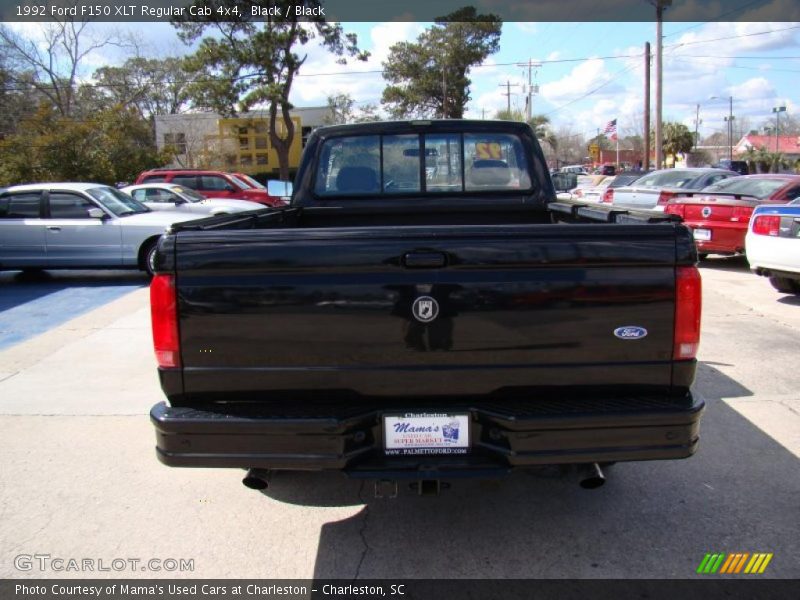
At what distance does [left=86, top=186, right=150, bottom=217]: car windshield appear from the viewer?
11405 mm

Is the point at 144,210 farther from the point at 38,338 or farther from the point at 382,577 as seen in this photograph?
the point at 382,577

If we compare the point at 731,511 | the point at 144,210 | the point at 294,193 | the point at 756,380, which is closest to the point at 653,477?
the point at 731,511

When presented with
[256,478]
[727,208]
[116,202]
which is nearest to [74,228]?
[116,202]

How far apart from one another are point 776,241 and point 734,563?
6.41m

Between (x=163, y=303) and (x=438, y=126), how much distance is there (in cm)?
266

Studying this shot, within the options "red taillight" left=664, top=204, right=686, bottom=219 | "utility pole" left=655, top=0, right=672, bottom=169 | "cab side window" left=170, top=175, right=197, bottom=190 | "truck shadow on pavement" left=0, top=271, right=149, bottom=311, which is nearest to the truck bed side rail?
"red taillight" left=664, top=204, right=686, bottom=219

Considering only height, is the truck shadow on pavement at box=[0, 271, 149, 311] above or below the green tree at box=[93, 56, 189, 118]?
below

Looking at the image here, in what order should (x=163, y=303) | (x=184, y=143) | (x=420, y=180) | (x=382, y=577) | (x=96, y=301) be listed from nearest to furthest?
(x=163, y=303) → (x=382, y=577) → (x=420, y=180) → (x=96, y=301) → (x=184, y=143)

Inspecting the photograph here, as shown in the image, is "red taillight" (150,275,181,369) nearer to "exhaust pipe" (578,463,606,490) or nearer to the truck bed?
the truck bed

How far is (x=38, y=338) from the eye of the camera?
768cm

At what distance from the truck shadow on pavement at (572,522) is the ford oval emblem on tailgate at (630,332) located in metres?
1.10

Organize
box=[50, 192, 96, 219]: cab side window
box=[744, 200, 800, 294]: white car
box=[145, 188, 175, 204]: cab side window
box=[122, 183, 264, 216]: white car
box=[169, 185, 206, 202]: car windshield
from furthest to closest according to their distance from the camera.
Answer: box=[169, 185, 206, 202]: car windshield, box=[145, 188, 175, 204]: cab side window, box=[122, 183, 264, 216]: white car, box=[50, 192, 96, 219]: cab side window, box=[744, 200, 800, 294]: white car

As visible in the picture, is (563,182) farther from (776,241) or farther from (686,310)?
(776,241)

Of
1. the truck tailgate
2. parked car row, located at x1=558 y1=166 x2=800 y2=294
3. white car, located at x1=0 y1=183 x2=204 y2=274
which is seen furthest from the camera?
white car, located at x1=0 y1=183 x2=204 y2=274
